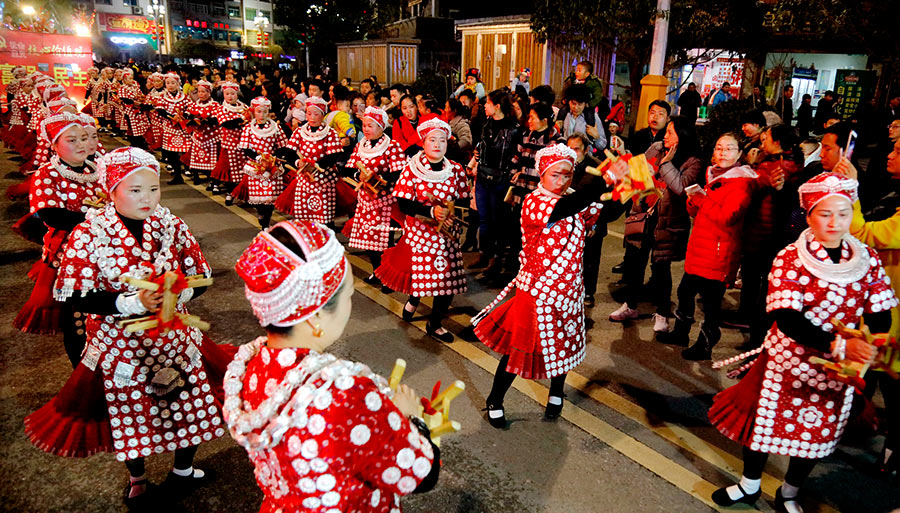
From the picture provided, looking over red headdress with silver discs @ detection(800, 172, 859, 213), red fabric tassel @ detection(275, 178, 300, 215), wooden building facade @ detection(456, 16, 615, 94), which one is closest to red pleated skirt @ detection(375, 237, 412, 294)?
red fabric tassel @ detection(275, 178, 300, 215)

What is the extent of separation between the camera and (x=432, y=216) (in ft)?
16.6

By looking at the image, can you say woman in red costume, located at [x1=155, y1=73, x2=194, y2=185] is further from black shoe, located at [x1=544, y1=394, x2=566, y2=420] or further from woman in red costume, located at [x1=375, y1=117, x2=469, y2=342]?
black shoe, located at [x1=544, y1=394, x2=566, y2=420]

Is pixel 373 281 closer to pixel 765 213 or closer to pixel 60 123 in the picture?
pixel 60 123

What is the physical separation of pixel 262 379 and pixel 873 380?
13.8 feet

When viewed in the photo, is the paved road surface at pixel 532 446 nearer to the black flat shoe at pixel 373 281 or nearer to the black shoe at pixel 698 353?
the black shoe at pixel 698 353

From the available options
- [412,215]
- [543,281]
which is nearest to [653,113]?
[412,215]

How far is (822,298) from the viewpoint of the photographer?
2910 mm

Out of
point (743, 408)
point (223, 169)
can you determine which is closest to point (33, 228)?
point (743, 408)

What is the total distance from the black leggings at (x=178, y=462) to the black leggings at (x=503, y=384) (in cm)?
189

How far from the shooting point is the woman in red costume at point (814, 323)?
2887mm

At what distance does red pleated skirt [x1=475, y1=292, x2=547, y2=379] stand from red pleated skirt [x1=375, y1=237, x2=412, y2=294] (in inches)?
60.5

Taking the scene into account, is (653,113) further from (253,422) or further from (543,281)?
(253,422)

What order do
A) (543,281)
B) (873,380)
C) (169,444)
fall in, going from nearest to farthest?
(169,444)
(543,281)
(873,380)

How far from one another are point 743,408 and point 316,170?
219 inches
